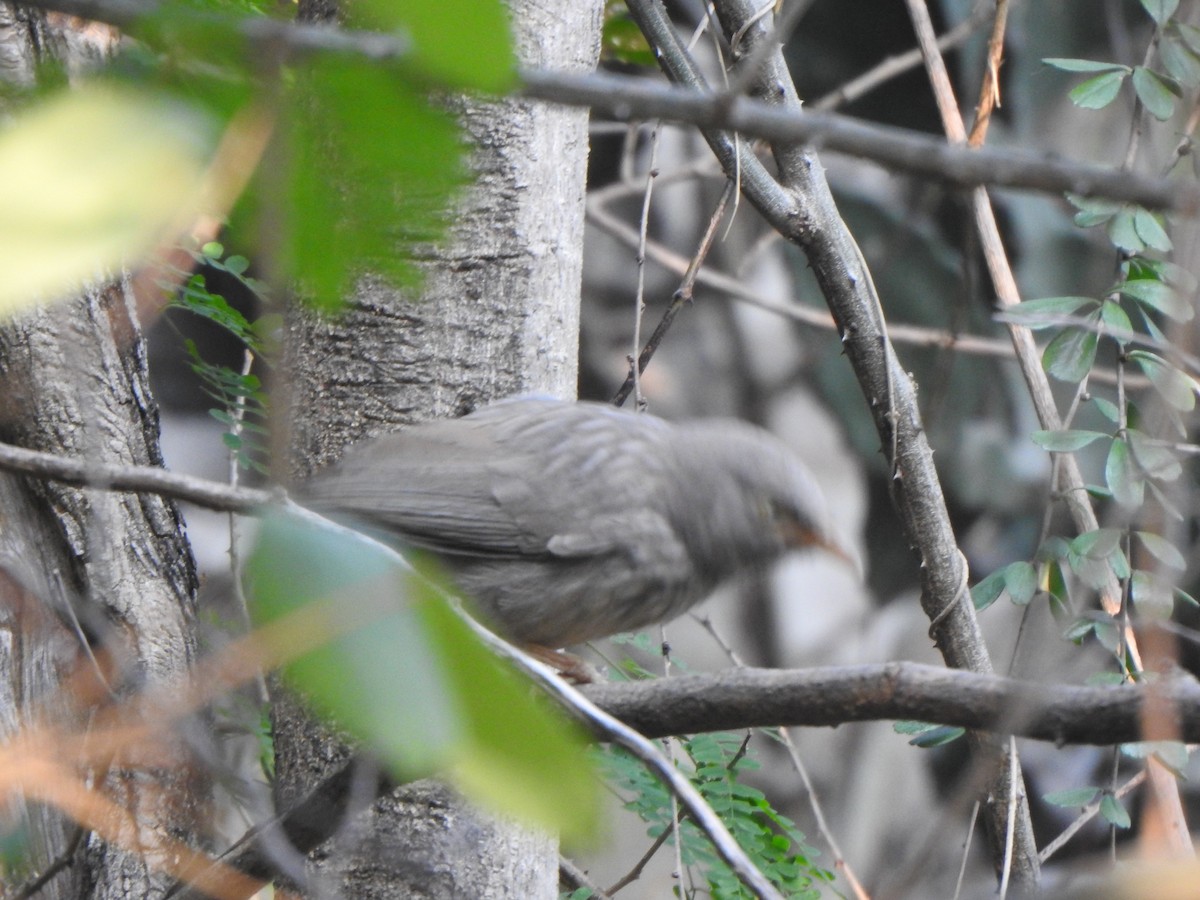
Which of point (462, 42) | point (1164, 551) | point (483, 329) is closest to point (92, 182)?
point (462, 42)

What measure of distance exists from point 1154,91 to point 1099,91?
129 mm

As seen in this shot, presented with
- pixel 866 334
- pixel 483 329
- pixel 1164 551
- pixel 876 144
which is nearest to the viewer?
pixel 876 144

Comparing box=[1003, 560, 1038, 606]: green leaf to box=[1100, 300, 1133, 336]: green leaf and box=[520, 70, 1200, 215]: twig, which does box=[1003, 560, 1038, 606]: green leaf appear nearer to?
box=[1100, 300, 1133, 336]: green leaf

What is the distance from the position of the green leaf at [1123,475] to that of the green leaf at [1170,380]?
6.4 inches

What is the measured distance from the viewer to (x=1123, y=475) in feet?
9.10

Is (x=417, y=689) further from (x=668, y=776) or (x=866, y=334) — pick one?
(x=866, y=334)

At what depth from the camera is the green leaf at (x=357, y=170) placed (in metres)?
0.74

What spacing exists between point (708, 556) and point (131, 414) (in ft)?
4.56

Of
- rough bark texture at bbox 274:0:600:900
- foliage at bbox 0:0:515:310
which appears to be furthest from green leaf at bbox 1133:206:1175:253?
foliage at bbox 0:0:515:310

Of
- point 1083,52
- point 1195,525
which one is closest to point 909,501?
point 1195,525

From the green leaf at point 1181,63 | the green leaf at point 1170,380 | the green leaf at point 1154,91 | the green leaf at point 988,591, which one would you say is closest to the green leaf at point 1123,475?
the green leaf at point 1170,380

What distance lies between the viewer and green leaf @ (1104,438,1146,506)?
108 inches

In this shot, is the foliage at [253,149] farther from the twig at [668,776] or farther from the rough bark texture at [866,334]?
the rough bark texture at [866,334]

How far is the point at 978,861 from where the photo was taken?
786cm
